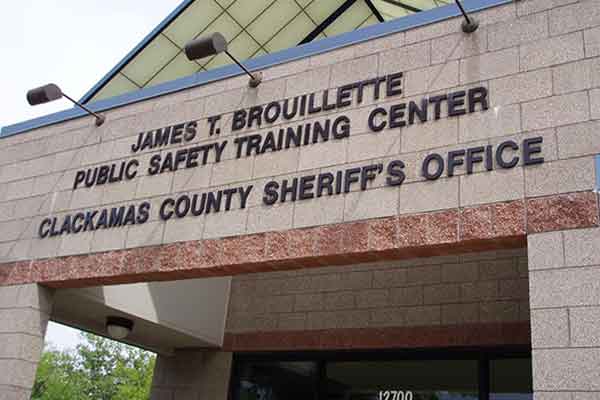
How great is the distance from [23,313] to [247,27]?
863cm

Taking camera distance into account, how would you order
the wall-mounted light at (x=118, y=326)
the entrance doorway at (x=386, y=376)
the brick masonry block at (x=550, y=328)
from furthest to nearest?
the wall-mounted light at (x=118, y=326), the entrance doorway at (x=386, y=376), the brick masonry block at (x=550, y=328)

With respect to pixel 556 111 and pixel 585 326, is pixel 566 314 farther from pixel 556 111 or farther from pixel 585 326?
pixel 556 111

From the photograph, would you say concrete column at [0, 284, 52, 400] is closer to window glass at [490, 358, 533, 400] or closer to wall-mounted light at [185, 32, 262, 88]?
wall-mounted light at [185, 32, 262, 88]

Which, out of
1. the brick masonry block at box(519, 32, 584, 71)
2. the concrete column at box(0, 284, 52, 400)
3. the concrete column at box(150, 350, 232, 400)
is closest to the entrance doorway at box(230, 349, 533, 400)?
the concrete column at box(150, 350, 232, 400)

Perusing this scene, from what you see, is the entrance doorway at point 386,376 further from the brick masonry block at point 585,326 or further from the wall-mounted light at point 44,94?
the wall-mounted light at point 44,94

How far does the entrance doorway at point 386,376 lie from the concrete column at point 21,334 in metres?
3.35

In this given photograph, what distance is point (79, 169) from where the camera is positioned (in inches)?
370

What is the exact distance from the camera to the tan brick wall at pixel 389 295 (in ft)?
29.8

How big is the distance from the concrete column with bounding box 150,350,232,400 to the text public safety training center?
43 millimetres

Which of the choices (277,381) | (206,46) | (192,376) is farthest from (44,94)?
(277,381)

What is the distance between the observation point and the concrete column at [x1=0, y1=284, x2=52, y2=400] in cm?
827

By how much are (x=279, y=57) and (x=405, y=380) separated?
461cm

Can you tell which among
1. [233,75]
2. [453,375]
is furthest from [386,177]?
[453,375]

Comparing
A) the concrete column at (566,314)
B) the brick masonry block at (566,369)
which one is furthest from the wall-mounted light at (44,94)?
the brick masonry block at (566,369)
